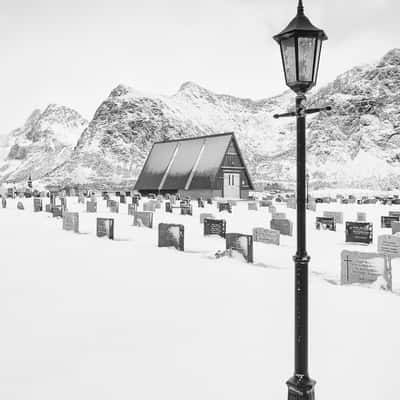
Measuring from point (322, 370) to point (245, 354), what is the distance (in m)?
0.93

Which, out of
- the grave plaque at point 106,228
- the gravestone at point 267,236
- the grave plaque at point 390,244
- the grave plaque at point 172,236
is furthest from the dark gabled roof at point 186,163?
the grave plaque at point 390,244

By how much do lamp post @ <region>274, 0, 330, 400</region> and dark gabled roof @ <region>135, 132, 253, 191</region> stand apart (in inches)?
1718

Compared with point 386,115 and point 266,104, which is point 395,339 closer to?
point 386,115

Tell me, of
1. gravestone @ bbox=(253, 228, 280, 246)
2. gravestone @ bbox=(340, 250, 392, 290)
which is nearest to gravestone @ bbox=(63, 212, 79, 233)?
gravestone @ bbox=(253, 228, 280, 246)

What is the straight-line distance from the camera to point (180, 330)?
6.46 meters

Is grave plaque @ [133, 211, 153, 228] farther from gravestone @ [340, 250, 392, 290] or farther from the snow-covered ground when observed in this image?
gravestone @ [340, 250, 392, 290]

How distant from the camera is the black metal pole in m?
4.05

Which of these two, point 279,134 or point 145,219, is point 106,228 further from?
point 279,134

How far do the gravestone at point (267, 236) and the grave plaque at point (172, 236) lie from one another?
3.14 meters

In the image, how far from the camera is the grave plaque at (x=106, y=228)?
631 inches

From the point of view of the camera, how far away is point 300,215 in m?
4.25

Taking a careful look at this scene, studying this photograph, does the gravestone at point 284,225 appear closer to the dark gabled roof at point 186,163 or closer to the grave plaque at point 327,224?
the grave plaque at point 327,224

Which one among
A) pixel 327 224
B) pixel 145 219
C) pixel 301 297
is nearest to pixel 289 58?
pixel 301 297

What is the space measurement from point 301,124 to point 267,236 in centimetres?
1146
